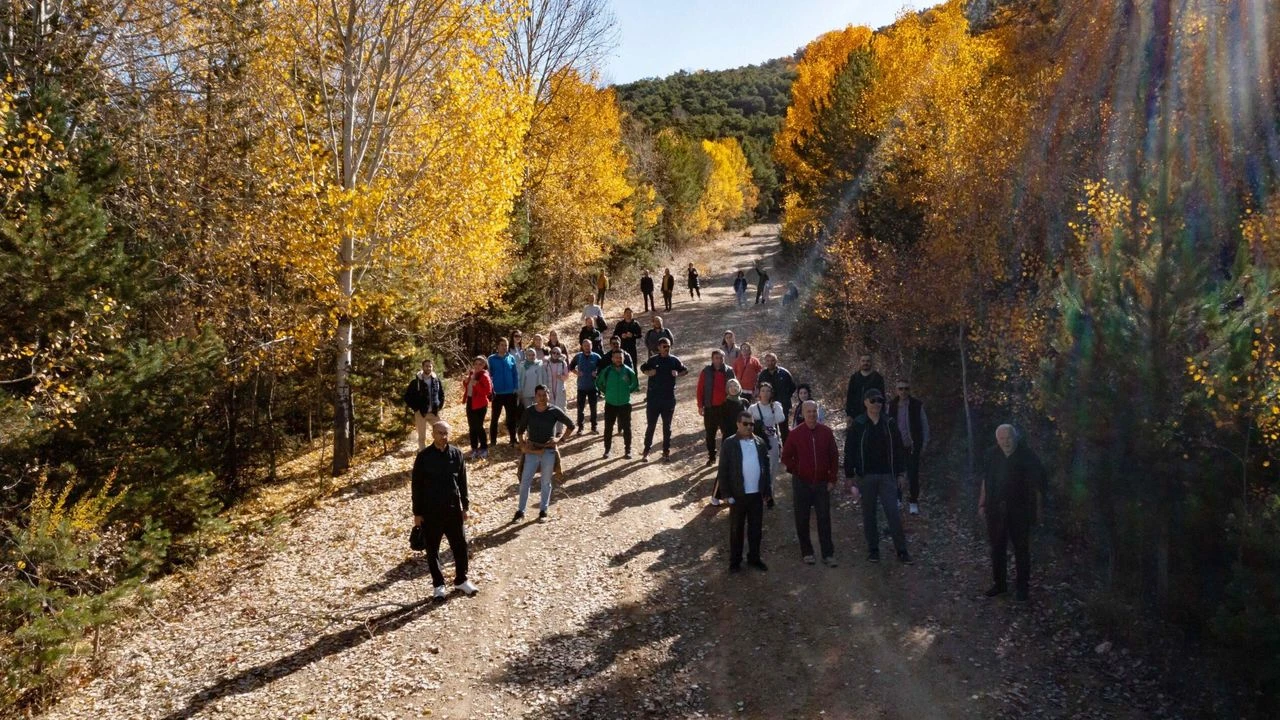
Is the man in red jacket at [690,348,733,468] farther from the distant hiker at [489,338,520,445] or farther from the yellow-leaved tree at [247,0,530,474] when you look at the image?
the yellow-leaved tree at [247,0,530,474]

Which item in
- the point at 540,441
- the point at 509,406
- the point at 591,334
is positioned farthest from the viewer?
the point at 591,334

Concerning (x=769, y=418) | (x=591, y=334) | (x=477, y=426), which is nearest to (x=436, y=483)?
(x=769, y=418)

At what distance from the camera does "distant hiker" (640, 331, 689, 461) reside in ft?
39.0

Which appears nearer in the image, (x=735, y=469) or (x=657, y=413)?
(x=735, y=469)

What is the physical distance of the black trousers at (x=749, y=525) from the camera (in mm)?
8453

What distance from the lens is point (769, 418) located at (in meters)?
10.1

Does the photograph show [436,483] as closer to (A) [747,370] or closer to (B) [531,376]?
(B) [531,376]

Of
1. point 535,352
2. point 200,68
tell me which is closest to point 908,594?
Answer: point 535,352

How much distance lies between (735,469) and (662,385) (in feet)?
12.9

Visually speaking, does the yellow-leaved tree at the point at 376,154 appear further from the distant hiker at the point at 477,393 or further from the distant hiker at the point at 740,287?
the distant hiker at the point at 740,287

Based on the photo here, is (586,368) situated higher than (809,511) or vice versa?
(586,368)

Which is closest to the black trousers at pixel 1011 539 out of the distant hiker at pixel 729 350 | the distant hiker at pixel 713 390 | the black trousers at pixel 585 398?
the distant hiker at pixel 713 390

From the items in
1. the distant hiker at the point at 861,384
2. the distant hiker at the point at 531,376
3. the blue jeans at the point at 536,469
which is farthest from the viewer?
the distant hiker at the point at 531,376

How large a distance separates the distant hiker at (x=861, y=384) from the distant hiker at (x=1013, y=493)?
2.36 meters
